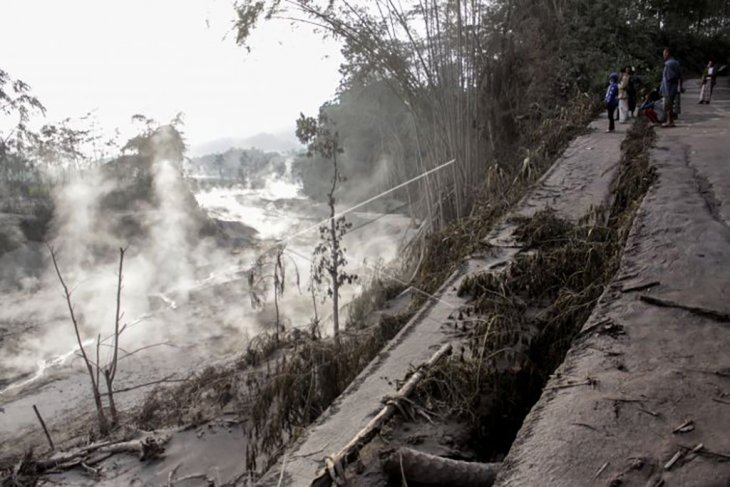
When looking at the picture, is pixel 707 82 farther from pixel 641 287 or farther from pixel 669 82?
pixel 641 287

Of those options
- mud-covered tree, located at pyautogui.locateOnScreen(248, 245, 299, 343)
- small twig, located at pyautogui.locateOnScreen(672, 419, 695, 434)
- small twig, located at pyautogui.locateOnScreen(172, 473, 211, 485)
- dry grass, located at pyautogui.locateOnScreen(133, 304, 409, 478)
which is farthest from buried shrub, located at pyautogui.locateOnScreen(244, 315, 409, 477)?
small twig, located at pyautogui.locateOnScreen(672, 419, 695, 434)

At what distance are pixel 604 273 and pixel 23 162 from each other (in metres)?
27.7

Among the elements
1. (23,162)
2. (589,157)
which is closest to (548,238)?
(589,157)

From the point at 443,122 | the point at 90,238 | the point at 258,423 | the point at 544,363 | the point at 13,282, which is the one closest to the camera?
the point at 544,363

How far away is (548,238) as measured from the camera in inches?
126

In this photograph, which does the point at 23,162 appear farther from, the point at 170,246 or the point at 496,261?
the point at 496,261

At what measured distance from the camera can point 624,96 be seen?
599 cm

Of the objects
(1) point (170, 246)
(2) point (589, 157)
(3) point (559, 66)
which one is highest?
(3) point (559, 66)

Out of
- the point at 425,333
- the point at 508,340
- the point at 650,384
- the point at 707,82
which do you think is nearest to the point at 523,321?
the point at 508,340

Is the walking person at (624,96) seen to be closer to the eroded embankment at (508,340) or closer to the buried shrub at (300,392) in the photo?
the eroded embankment at (508,340)

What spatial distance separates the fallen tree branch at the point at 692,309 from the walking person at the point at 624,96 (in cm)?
467

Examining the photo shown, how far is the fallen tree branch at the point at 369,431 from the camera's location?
1.58 m

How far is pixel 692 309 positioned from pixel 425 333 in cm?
124

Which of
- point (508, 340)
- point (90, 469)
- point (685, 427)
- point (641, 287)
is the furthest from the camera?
point (90, 469)
